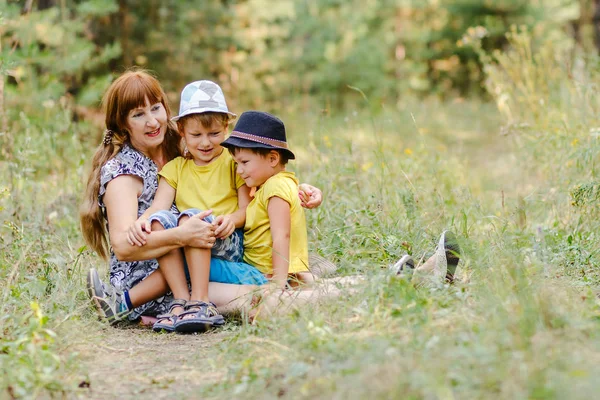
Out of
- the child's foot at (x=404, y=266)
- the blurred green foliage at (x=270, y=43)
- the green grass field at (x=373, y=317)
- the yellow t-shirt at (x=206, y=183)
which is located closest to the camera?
the green grass field at (x=373, y=317)

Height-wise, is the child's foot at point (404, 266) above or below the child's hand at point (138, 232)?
below

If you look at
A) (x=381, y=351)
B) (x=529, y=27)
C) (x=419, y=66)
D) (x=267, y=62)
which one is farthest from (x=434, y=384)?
(x=419, y=66)

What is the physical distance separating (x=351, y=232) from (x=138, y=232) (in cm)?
131

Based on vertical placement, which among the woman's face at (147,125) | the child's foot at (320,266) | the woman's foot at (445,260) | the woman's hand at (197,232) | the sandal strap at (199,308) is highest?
the woman's face at (147,125)

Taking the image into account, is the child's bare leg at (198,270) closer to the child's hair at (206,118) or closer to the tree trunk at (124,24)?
the child's hair at (206,118)

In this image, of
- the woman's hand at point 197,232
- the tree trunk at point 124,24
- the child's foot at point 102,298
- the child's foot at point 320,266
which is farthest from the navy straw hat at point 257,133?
the tree trunk at point 124,24

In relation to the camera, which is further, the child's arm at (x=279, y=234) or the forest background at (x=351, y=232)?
the child's arm at (x=279, y=234)

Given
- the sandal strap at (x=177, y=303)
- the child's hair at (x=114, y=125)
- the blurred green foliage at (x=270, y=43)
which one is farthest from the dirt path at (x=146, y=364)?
the blurred green foliage at (x=270, y=43)

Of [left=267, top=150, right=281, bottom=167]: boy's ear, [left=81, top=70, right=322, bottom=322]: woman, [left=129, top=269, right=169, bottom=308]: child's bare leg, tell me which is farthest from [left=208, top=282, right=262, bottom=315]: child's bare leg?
[left=267, top=150, right=281, bottom=167]: boy's ear

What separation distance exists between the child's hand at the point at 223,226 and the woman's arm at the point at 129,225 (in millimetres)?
32

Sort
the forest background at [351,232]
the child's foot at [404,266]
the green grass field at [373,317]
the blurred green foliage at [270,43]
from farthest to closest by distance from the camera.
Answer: the blurred green foliage at [270,43] < the child's foot at [404,266] < the forest background at [351,232] < the green grass field at [373,317]

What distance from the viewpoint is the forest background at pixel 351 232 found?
2.28 meters

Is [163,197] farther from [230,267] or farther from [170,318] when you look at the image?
→ [170,318]

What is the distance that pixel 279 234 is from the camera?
347 centimetres
